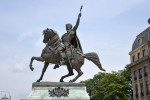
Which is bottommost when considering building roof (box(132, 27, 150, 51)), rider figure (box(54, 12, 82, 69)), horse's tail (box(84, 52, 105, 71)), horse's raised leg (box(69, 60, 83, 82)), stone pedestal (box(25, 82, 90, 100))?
stone pedestal (box(25, 82, 90, 100))

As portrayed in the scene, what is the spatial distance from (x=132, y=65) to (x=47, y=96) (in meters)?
41.7

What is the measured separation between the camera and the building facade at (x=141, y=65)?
49000mm

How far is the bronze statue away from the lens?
49.9 feet

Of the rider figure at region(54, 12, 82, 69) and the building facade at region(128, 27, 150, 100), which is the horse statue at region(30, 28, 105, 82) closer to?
the rider figure at region(54, 12, 82, 69)

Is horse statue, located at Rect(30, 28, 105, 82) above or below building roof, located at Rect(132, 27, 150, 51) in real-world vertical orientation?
below

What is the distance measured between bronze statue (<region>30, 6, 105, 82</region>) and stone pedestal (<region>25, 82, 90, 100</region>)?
2.44ft

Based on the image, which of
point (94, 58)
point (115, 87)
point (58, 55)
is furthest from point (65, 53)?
point (115, 87)

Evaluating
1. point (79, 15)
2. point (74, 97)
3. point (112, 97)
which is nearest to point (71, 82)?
point (74, 97)

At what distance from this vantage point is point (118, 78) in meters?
52.2

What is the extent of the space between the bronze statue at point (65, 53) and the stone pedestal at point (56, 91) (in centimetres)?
74

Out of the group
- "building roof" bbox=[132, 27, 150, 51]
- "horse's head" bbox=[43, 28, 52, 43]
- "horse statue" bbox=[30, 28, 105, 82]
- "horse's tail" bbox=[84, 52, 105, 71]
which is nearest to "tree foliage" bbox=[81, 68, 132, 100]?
"building roof" bbox=[132, 27, 150, 51]

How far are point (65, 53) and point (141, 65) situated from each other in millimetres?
38273

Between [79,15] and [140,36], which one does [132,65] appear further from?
[79,15]

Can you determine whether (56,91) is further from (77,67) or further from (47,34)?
(47,34)
